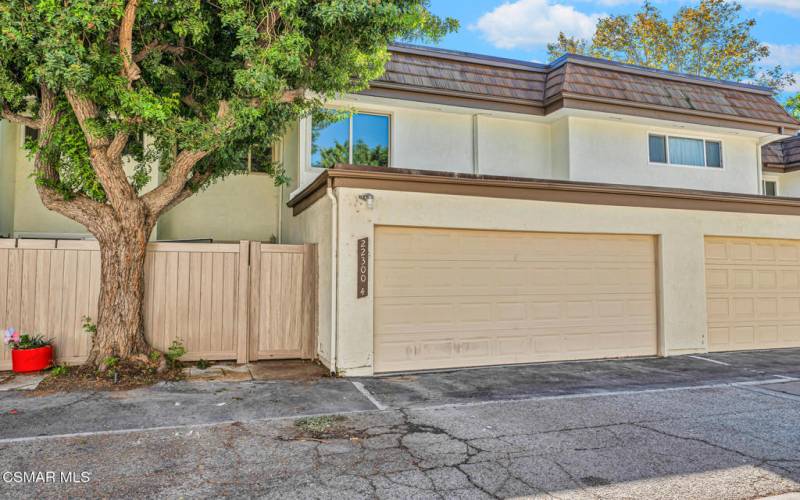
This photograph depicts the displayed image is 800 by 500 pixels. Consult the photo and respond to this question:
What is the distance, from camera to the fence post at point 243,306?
872cm

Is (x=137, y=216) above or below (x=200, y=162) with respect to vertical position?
below

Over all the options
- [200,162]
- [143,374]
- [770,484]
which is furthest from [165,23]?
[770,484]

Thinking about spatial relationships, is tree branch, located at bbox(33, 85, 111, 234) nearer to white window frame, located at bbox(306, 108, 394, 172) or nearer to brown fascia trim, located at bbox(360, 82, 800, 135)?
white window frame, located at bbox(306, 108, 394, 172)

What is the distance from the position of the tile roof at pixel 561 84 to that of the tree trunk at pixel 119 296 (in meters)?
5.59

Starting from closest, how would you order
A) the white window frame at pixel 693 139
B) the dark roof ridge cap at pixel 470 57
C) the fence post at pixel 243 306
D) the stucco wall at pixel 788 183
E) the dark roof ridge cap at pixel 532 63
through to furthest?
the fence post at pixel 243 306 → the dark roof ridge cap at pixel 470 57 → the dark roof ridge cap at pixel 532 63 → the white window frame at pixel 693 139 → the stucco wall at pixel 788 183

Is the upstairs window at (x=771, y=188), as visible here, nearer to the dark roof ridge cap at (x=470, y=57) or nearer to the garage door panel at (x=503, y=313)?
the dark roof ridge cap at (x=470, y=57)

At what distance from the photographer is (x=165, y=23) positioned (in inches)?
291

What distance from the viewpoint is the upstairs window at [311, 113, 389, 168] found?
36.2 ft

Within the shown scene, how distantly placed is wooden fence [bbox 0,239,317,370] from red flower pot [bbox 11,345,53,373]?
0.89 ft

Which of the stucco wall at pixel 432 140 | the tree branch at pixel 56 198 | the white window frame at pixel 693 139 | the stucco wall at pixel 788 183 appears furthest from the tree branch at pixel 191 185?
the stucco wall at pixel 788 183

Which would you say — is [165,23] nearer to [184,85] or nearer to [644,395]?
[184,85]

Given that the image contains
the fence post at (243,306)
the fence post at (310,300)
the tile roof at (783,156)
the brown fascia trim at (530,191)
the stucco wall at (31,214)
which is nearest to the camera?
the brown fascia trim at (530,191)

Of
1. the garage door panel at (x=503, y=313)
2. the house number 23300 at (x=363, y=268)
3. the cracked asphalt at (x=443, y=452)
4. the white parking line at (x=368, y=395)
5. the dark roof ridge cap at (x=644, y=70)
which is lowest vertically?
the cracked asphalt at (x=443, y=452)

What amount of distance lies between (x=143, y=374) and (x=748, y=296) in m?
11.2
